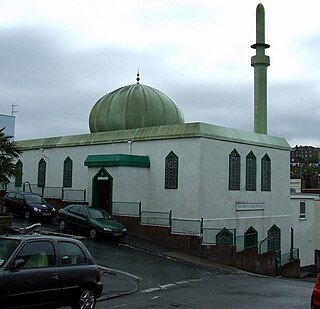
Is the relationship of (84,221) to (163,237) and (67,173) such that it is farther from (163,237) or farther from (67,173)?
(67,173)

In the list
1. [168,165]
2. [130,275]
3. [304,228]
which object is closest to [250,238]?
[168,165]

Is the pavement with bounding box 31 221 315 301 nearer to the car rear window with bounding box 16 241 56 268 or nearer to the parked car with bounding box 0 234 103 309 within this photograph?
the parked car with bounding box 0 234 103 309

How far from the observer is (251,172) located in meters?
30.9

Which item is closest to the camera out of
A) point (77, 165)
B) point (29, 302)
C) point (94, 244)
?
point (29, 302)

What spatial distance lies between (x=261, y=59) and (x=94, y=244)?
20.7 m

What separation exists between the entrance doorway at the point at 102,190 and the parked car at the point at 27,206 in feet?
8.53

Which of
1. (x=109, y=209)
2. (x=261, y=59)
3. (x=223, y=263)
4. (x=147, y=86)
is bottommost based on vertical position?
(x=223, y=263)

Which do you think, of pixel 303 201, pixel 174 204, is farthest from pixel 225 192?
pixel 303 201

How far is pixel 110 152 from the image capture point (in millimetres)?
31953

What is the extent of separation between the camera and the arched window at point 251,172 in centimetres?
3058

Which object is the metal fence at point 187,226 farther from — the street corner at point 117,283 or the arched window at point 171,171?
the street corner at point 117,283

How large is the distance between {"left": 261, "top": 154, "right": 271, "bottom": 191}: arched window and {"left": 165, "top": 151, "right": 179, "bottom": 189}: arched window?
5965 millimetres

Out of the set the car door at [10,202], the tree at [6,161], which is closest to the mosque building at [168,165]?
the car door at [10,202]

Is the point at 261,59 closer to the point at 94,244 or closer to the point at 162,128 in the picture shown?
the point at 162,128
